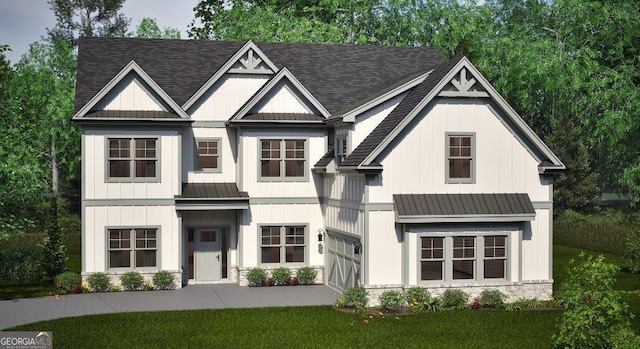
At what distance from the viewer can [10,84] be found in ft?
202

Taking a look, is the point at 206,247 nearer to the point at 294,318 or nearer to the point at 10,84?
the point at 294,318

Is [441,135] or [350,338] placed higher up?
[441,135]

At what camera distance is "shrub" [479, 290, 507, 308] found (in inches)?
1117

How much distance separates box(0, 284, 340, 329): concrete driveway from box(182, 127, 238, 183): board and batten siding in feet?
14.3

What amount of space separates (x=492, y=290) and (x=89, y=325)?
13.2m

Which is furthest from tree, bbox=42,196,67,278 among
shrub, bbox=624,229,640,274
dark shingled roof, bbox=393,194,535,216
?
shrub, bbox=624,229,640,274

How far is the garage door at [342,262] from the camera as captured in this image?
29750 millimetres

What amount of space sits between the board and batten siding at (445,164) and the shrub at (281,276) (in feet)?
21.7

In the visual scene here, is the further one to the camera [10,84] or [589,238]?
[10,84]

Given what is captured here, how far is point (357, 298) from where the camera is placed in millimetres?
27438

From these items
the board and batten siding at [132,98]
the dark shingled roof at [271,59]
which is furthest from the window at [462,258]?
the board and batten siding at [132,98]

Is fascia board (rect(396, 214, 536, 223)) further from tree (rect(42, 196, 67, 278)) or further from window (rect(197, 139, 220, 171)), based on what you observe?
tree (rect(42, 196, 67, 278))

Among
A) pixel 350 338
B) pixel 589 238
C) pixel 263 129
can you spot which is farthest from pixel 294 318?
pixel 589 238

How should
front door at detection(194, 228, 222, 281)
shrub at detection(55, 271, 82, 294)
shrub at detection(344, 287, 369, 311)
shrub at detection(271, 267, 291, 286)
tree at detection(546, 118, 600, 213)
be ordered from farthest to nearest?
tree at detection(546, 118, 600, 213) → front door at detection(194, 228, 222, 281) → shrub at detection(271, 267, 291, 286) → shrub at detection(55, 271, 82, 294) → shrub at detection(344, 287, 369, 311)
